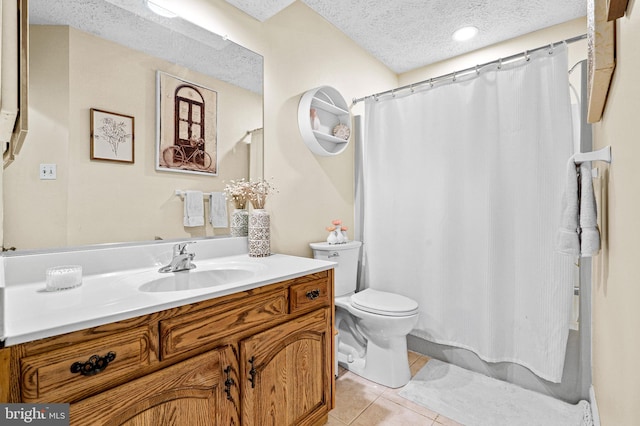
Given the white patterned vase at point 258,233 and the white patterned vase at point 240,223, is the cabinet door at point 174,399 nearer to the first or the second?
the white patterned vase at point 258,233

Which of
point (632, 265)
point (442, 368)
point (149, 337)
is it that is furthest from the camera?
point (442, 368)

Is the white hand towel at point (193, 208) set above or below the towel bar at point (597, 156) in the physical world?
below

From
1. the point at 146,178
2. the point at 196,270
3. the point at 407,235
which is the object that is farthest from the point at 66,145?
the point at 407,235

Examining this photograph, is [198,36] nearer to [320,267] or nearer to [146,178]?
[146,178]

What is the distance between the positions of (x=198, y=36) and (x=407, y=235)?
5.88ft

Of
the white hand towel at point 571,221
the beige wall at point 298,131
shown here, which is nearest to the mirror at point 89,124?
the beige wall at point 298,131

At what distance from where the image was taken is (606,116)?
3.44 feet

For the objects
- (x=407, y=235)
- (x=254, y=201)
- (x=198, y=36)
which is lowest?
(x=407, y=235)

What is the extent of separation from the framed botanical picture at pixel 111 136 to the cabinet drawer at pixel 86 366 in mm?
796

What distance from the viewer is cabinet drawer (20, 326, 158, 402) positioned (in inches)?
25.8

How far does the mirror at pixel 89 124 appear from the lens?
Answer: 3.50ft

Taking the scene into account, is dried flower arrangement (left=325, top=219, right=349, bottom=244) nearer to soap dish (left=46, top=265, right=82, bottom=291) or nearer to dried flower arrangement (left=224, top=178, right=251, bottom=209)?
dried flower arrangement (left=224, top=178, right=251, bottom=209)

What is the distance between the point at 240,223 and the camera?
1.67 metres

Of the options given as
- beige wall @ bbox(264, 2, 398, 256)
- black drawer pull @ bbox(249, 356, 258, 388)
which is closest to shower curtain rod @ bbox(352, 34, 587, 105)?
beige wall @ bbox(264, 2, 398, 256)
